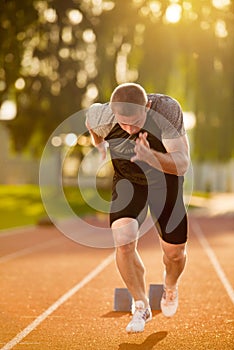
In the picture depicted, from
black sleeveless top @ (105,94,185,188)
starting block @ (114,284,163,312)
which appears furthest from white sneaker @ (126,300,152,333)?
starting block @ (114,284,163,312)

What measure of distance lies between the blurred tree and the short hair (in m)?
9.96

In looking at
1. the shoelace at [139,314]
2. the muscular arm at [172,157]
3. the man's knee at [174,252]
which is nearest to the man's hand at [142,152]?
the muscular arm at [172,157]

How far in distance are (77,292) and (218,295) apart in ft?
5.29

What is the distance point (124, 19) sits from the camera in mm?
18906

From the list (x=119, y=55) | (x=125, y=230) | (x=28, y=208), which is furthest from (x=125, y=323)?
(x=28, y=208)

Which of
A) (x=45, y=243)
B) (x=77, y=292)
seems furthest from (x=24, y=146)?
(x=77, y=292)

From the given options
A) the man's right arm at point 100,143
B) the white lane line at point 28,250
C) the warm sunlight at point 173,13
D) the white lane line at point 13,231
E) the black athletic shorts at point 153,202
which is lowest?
the white lane line at point 13,231

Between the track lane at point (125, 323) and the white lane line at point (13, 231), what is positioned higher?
the track lane at point (125, 323)

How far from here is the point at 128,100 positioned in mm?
5555

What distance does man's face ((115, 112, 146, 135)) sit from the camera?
5566mm

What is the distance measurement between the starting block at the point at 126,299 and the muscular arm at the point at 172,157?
2.31m

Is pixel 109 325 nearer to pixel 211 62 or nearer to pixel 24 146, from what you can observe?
pixel 211 62

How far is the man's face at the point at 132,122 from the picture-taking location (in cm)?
557

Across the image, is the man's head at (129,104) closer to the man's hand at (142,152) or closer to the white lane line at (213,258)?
the man's hand at (142,152)
